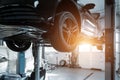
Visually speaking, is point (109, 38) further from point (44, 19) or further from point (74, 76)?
point (74, 76)

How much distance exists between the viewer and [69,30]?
103 inches

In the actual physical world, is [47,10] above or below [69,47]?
above

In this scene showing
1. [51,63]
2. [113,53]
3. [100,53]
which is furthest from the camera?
[51,63]

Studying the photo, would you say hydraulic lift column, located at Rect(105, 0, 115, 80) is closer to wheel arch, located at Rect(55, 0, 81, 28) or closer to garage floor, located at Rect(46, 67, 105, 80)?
wheel arch, located at Rect(55, 0, 81, 28)

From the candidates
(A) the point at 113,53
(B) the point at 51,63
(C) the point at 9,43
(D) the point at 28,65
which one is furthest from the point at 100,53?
(A) the point at 113,53

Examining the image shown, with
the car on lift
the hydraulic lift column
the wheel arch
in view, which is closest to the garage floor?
the hydraulic lift column

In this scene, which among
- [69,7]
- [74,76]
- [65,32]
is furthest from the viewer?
[74,76]

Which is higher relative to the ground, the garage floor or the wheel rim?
the wheel rim

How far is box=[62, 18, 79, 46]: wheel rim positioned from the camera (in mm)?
2520

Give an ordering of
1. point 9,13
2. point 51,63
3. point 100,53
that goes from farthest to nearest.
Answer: point 51,63 → point 100,53 → point 9,13

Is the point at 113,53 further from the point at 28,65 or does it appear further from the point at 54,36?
the point at 28,65

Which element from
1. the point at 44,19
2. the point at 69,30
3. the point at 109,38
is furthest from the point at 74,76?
the point at 44,19

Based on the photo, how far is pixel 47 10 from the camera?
216 centimetres

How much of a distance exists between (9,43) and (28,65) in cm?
548
